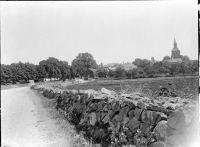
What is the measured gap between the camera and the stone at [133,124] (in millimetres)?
5273

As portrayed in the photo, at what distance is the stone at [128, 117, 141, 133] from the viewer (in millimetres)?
5273

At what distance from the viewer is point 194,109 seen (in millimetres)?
3873

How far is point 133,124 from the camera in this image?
5.40 m

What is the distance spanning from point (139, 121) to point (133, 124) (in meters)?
0.24

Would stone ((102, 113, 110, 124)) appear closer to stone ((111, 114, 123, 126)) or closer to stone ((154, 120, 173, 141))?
stone ((111, 114, 123, 126))

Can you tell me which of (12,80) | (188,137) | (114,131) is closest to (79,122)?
(114,131)

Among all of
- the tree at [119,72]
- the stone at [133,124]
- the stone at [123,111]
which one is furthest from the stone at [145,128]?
the tree at [119,72]

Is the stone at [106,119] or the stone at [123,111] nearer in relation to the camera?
the stone at [123,111]

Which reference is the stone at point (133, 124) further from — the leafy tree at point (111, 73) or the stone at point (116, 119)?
the leafy tree at point (111, 73)

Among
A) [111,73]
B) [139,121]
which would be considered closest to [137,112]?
[139,121]

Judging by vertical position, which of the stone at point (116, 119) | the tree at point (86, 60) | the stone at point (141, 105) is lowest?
the stone at point (116, 119)

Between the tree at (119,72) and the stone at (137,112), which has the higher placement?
the tree at (119,72)

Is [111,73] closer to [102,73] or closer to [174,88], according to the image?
[102,73]

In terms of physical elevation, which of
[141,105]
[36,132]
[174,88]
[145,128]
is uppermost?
[174,88]
